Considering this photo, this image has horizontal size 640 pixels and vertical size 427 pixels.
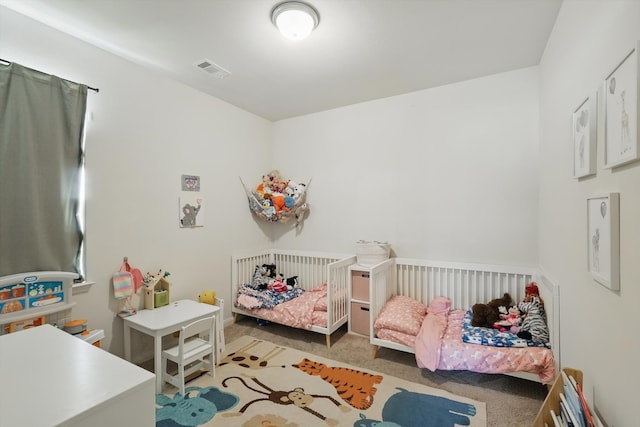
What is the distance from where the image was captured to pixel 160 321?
227 cm

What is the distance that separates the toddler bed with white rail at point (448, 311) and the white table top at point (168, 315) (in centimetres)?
150

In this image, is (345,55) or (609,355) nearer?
(609,355)

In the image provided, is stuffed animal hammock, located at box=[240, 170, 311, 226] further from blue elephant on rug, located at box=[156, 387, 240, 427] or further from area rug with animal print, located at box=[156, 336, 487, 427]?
blue elephant on rug, located at box=[156, 387, 240, 427]

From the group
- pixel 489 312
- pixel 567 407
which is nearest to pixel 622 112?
pixel 567 407

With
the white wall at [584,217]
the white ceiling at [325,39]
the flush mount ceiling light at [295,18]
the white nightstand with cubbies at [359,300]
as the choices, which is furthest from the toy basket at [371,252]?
the flush mount ceiling light at [295,18]

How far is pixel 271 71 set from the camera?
273cm

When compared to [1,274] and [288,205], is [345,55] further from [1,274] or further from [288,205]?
[1,274]

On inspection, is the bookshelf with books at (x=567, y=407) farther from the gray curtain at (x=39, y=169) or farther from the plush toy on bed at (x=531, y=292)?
the gray curtain at (x=39, y=169)

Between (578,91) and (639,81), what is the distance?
770mm

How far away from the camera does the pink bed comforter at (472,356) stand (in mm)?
1990

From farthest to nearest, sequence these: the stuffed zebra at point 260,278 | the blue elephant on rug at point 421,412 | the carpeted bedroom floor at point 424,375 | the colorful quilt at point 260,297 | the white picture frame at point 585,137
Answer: the stuffed zebra at point 260,278 < the colorful quilt at point 260,297 < the carpeted bedroom floor at point 424,375 < the blue elephant on rug at point 421,412 < the white picture frame at point 585,137

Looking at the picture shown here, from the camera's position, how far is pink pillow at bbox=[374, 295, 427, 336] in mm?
2503

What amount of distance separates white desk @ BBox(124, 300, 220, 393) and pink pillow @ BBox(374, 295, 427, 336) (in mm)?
1474

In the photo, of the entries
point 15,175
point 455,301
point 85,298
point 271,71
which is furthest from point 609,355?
point 15,175
